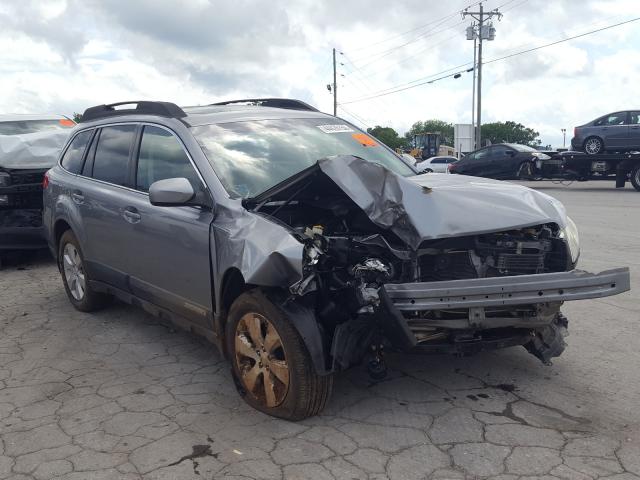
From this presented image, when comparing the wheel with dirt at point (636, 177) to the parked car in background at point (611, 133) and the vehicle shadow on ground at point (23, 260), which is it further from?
the vehicle shadow on ground at point (23, 260)

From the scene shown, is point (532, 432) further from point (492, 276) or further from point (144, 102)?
point (144, 102)

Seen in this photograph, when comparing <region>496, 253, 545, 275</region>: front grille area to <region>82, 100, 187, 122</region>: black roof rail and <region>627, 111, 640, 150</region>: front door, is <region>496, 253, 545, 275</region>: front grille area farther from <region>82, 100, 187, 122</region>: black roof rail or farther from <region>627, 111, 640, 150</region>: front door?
<region>627, 111, 640, 150</region>: front door

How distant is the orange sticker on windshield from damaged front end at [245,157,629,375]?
139cm

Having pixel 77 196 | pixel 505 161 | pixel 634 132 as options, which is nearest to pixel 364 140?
pixel 77 196

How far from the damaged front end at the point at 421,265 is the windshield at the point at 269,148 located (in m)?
0.36

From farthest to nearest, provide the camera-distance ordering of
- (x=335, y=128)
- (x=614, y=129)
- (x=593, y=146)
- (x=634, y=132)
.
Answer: (x=593, y=146), (x=614, y=129), (x=634, y=132), (x=335, y=128)

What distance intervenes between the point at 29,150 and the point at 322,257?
6.29 meters

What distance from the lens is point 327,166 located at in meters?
3.53

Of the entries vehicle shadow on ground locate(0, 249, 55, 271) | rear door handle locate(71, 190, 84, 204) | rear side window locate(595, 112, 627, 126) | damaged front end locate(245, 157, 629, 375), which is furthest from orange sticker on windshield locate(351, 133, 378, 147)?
rear side window locate(595, 112, 627, 126)

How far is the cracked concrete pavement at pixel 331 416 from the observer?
302 cm

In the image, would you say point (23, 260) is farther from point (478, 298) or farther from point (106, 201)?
point (478, 298)

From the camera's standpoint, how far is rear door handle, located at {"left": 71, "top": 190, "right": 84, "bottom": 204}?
550cm

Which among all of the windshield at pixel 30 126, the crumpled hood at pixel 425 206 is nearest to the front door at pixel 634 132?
the windshield at pixel 30 126

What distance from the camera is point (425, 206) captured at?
11.3 feet
